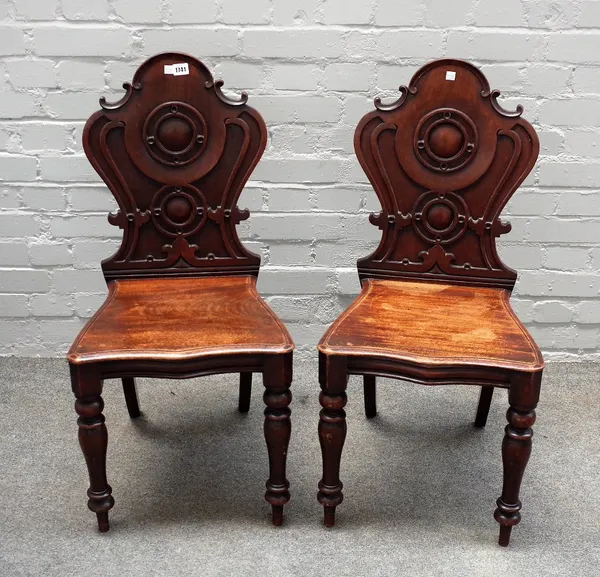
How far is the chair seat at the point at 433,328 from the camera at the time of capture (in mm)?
1741

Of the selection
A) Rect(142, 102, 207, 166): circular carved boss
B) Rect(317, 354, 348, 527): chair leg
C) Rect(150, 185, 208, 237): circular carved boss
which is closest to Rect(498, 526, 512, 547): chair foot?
Rect(317, 354, 348, 527): chair leg

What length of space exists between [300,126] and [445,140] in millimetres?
524

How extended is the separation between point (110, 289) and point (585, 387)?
154 centimetres

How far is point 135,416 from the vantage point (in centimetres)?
235

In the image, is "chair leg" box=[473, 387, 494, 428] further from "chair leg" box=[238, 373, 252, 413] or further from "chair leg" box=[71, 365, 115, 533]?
"chair leg" box=[71, 365, 115, 533]

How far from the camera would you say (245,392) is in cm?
233

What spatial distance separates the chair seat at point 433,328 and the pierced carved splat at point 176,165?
1.25 ft

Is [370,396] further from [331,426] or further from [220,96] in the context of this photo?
[220,96]

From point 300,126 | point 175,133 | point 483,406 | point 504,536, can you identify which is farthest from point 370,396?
point 175,133

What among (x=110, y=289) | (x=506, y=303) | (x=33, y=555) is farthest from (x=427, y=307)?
(x=33, y=555)

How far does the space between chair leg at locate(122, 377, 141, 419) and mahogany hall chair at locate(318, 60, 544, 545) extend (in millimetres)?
693

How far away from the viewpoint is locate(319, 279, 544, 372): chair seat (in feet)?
5.71

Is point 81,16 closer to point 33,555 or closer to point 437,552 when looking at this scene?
point 33,555

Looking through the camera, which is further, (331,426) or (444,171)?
(444,171)
